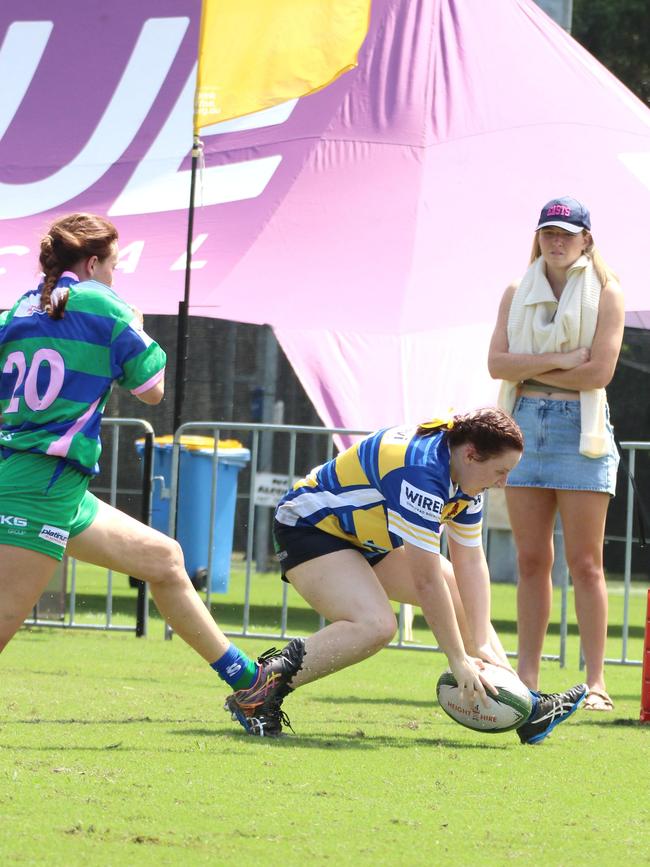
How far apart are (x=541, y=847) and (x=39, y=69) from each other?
9755 millimetres

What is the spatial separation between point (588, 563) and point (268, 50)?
5621mm

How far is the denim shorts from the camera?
590 cm

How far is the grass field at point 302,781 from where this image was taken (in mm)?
3309

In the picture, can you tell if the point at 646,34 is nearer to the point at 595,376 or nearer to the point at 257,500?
the point at 257,500

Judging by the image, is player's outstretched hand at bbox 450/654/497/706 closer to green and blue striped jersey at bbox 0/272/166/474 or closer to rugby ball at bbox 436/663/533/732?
rugby ball at bbox 436/663/533/732

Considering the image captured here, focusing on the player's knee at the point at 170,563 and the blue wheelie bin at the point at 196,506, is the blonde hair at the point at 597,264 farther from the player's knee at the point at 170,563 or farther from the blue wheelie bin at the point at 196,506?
the blue wheelie bin at the point at 196,506

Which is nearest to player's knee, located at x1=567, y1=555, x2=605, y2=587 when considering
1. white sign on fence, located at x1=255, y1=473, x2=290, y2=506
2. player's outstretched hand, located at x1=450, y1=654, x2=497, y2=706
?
player's outstretched hand, located at x1=450, y1=654, x2=497, y2=706

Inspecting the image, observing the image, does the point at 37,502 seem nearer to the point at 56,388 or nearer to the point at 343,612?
the point at 56,388

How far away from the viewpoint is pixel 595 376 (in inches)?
234

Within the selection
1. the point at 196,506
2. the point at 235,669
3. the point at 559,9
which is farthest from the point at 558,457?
the point at 559,9

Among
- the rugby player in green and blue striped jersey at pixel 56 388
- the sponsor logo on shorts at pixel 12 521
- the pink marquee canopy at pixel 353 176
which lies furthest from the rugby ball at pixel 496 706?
the pink marquee canopy at pixel 353 176

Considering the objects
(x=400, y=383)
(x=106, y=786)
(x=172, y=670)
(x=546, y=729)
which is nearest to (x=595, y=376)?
(x=546, y=729)

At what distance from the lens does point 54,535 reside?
429 cm

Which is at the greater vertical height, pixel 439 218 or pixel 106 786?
pixel 439 218
